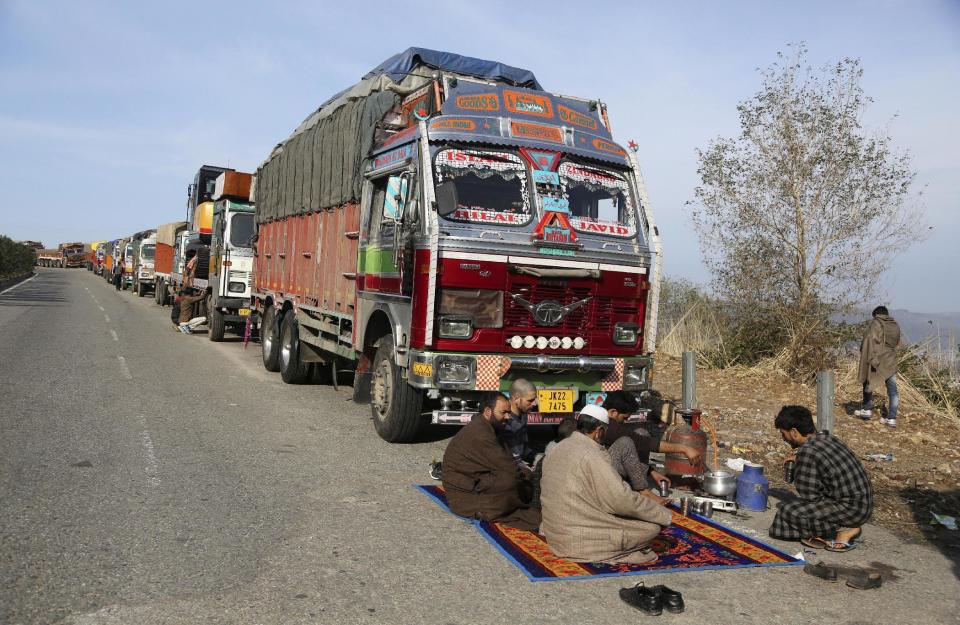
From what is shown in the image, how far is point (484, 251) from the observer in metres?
7.32

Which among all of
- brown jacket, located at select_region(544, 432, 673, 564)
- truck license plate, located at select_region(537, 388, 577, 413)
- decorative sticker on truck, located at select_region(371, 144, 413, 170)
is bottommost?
brown jacket, located at select_region(544, 432, 673, 564)

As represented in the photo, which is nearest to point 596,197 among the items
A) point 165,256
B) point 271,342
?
point 271,342

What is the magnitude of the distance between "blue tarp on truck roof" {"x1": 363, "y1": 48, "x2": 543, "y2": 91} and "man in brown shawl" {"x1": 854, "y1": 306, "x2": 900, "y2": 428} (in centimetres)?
569

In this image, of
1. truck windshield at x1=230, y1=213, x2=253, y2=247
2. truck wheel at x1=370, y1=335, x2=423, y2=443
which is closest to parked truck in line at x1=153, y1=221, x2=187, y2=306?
truck windshield at x1=230, y1=213, x2=253, y2=247

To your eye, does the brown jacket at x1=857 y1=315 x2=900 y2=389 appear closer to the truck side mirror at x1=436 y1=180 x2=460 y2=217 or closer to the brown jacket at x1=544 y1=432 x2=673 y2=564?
the truck side mirror at x1=436 y1=180 x2=460 y2=217

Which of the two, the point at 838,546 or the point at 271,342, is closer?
the point at 838,546

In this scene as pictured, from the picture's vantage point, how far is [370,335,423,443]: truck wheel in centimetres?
799

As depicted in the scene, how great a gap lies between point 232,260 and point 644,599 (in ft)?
51.1

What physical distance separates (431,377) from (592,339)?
5.45 ft

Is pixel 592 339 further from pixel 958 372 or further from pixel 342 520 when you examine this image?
pixel 958 372

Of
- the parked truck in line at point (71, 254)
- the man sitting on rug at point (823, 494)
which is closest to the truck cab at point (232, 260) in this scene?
the man sitting on rug at point (823, 494)

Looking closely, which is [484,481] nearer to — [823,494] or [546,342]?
[546,342]

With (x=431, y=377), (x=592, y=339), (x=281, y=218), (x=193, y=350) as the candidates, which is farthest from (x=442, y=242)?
(x=193, y=350)

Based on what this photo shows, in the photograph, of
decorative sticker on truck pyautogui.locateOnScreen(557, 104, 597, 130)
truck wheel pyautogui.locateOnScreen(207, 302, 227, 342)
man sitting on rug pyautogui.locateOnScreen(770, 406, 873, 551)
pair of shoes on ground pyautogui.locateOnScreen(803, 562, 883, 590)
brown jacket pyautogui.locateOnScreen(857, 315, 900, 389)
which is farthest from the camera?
truck wheel pyautogui.locateOnScreen(207, 302, 227, 342)
